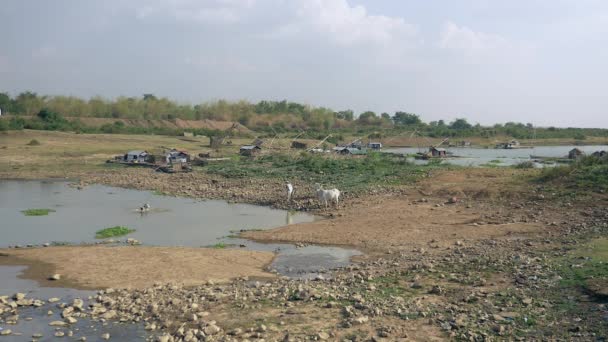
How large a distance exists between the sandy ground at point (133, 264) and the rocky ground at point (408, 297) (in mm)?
739

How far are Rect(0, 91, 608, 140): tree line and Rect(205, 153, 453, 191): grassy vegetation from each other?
3425 centimetres

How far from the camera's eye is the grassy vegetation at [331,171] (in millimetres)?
28078

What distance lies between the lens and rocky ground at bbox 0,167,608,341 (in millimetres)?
8648

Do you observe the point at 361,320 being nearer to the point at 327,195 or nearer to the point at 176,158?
the point at 327,195

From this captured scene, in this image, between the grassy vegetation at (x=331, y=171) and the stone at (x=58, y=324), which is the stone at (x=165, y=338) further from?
the grassy vegetation at (x=331, y=171)

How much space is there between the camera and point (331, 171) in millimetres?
32156

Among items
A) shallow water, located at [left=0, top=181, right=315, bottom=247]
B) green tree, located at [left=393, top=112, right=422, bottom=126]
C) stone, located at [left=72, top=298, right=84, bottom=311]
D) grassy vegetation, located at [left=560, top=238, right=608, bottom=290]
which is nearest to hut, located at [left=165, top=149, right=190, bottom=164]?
shallow water, located at [left=0, top=181, right=315, bottom=247]

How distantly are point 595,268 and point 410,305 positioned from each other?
4.50 m

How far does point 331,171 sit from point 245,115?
73.8 metres

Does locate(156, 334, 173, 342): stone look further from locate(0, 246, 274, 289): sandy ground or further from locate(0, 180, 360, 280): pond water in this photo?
locate(0, 180, 360, 280): pond water

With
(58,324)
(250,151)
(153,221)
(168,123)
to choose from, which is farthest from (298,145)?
(58,324)

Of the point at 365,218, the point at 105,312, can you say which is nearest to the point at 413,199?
the point at 365,218

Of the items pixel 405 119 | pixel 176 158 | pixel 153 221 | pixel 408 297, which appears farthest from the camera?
pixel 405 119

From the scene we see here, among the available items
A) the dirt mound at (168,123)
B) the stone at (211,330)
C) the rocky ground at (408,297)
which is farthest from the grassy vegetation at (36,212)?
the dirt mound at (168,123)
